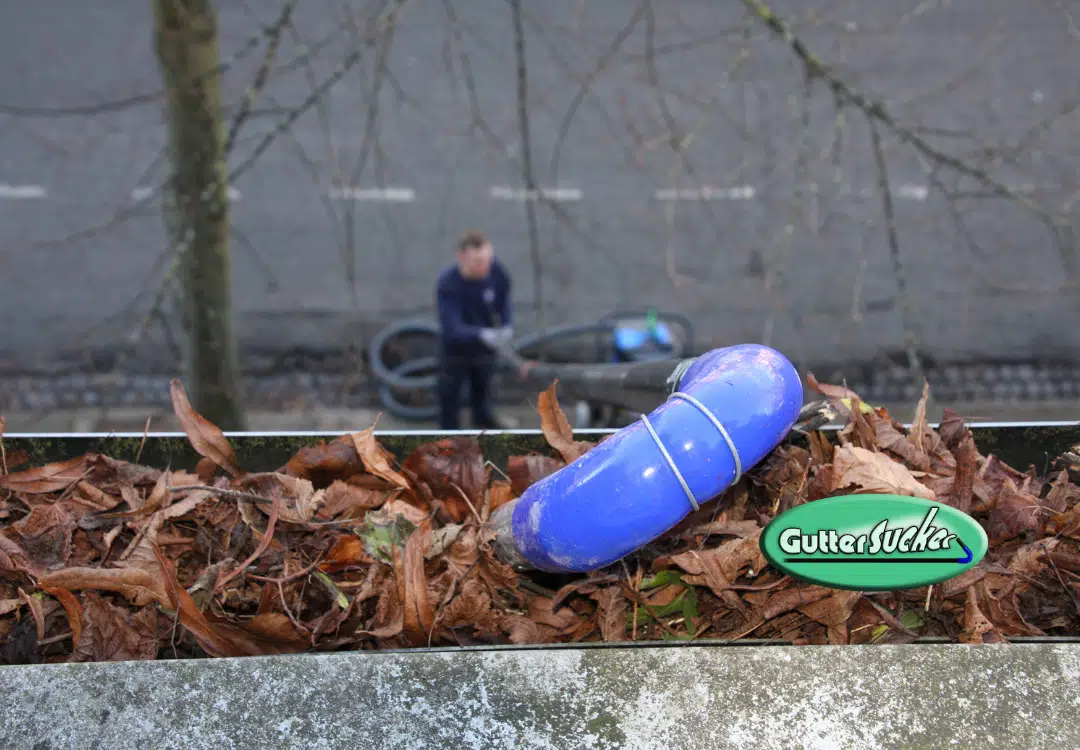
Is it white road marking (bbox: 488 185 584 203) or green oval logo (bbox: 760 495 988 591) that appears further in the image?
white road marking (bbox: 488 185 584 203)

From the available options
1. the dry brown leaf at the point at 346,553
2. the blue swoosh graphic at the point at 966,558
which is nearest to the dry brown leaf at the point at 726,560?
the blue swoosh graphic at the point at 966,558

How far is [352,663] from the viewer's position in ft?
5.26

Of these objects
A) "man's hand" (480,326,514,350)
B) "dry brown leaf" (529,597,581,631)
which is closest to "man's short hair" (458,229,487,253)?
"man's hand" (480,326,514,350)

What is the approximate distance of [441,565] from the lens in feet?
6.60

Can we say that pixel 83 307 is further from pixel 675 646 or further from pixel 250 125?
pixel 675 646

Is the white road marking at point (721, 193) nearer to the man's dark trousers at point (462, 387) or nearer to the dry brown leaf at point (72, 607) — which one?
the man's dark trousers at point (462, 387)

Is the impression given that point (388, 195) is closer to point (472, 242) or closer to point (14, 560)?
point (472, 242)

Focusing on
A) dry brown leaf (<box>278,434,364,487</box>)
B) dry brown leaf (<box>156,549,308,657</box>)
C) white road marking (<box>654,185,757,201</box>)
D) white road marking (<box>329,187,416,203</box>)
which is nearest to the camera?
dry brown leaf (<box>156,549,308,657</box>)

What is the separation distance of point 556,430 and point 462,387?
539 cm

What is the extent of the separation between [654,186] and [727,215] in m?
0.91

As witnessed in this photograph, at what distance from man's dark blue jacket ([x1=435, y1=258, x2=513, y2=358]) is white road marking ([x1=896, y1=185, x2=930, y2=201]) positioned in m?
5.39

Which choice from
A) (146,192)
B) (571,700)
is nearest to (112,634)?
(571,700)

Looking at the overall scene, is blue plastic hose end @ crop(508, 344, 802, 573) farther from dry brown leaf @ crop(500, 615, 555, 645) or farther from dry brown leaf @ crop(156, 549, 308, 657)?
dry brown leaf @ crop(156, 549, 308, 657)

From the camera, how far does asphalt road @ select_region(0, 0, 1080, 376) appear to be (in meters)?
9.53
